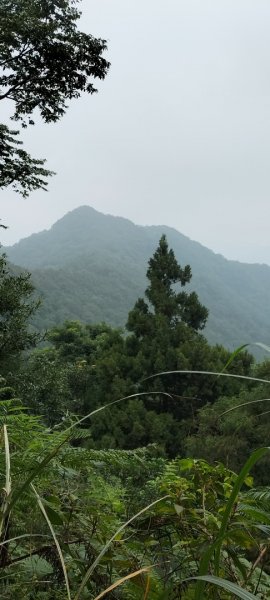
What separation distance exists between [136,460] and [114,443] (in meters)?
14.3

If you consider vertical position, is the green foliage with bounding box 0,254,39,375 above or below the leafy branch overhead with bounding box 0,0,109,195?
below

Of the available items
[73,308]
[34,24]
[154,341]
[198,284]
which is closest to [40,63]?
[34,24]

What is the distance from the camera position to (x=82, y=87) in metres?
9.90

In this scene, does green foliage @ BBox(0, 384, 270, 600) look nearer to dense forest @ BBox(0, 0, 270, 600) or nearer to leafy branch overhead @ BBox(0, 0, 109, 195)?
dense forest @ BBox(0, 0, 270, 600)

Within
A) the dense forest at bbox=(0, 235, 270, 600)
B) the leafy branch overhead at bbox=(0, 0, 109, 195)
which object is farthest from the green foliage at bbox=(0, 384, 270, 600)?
the leafy branch overhead at bbox=(0, 0, 109, 195)

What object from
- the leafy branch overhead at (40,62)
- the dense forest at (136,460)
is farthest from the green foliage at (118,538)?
the leafy branch overhead at (40,62)

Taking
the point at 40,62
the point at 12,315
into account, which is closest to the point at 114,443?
the point at 12,315

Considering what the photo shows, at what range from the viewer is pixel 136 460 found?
201 centimetres

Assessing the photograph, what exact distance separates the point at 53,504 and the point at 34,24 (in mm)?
9567

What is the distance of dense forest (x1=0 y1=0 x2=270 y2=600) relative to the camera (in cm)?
103

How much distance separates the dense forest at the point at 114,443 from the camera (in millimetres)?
1032

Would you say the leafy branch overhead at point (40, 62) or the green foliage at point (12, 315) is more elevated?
the leafy branch overhead at point (40, 62)

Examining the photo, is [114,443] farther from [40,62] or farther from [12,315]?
[40,62]

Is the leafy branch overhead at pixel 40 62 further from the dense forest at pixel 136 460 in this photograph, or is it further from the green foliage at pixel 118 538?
the green foliage at pixel 118 538
